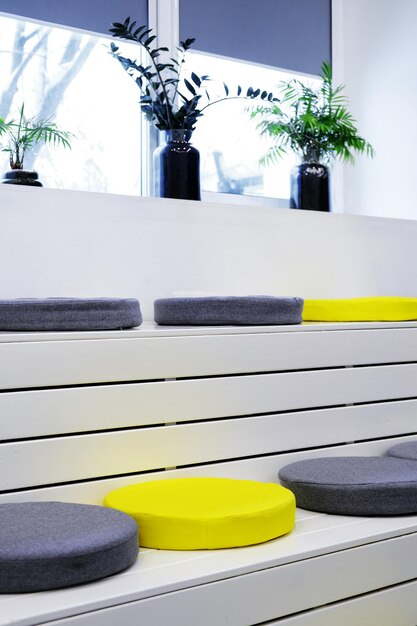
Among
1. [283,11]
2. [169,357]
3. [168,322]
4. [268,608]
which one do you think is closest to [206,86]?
[283,11]

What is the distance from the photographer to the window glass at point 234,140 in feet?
12.8

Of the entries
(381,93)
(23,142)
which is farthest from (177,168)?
(381,93)

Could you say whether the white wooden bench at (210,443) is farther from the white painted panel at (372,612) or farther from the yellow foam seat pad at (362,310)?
the yellow foam seat pad at (362,310)

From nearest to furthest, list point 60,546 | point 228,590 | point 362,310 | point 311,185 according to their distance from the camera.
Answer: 1. point 60,546
2. point 228,590
3. point 362,310
4. point 311,185

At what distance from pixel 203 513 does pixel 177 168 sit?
1.47 m

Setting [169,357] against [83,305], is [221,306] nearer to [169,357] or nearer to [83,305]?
[169,357]

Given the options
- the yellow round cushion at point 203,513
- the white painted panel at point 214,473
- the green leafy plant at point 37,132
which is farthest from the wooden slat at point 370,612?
the green leafy plant at point 37,132

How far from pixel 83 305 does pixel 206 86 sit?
229 centimetres

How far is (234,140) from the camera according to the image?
4.02 metres

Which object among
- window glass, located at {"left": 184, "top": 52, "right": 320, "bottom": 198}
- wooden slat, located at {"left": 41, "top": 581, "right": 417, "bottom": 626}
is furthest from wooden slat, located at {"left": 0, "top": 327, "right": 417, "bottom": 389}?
window glass, located at {"left": 184, "top": 52, "right": 320, "bottom": 198}

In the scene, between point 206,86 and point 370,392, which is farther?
point 206,86

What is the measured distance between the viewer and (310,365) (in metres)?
2.34

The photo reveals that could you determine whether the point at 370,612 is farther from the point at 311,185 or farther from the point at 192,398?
the point at 311,185

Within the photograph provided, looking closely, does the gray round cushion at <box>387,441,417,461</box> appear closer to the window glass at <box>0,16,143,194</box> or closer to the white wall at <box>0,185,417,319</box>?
the white wall at <box>0,185,417,319</box>
